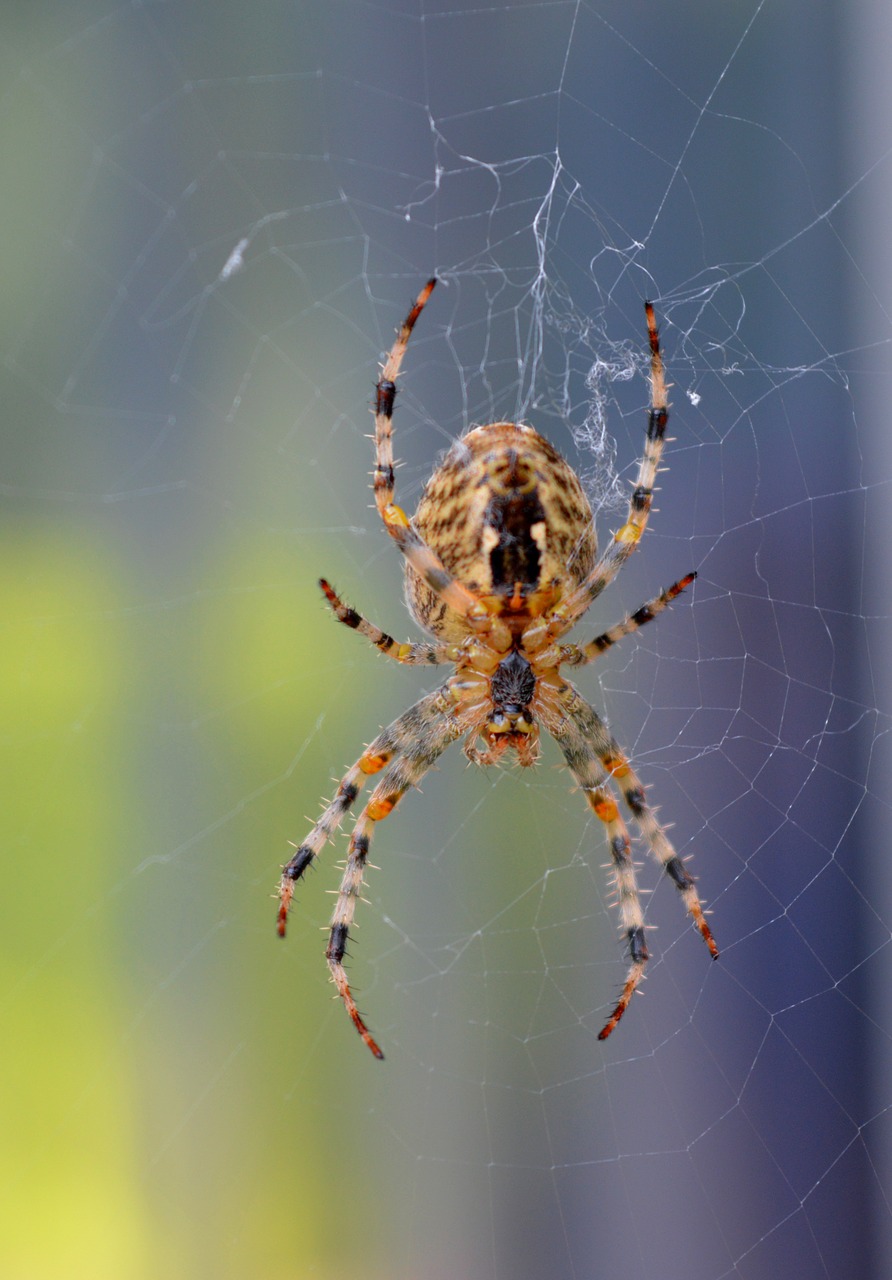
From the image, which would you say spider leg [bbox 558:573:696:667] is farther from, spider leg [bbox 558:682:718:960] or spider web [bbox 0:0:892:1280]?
spider web [bbox 0:0:892:1280]

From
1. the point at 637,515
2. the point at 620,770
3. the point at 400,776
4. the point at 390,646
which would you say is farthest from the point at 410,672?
the point at 637,515

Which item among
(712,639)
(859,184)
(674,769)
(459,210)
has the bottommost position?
(674,769)

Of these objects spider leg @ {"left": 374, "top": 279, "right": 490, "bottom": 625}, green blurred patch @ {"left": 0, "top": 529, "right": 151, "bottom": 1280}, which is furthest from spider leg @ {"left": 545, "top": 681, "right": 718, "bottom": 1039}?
green blurred patch @ {"left": 0, "top": 529, "right": 151, "bottom": 1280}

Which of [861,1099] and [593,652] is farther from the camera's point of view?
[861,1099]

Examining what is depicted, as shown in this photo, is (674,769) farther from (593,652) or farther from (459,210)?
(459,210)

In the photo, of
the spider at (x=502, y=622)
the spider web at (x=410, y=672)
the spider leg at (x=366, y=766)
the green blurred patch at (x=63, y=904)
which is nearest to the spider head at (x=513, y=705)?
the spider at (x=502, y=622)

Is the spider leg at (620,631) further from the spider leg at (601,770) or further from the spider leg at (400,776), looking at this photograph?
the spider leg at (400,776)

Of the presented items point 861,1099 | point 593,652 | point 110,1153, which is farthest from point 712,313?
point 110,1153
